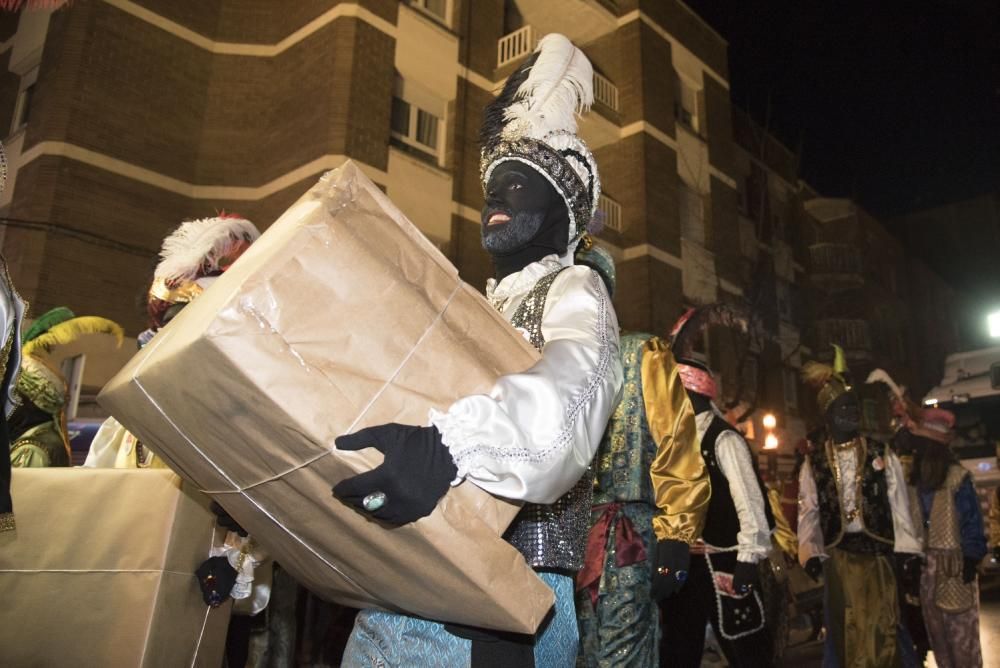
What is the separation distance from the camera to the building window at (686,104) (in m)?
19.4

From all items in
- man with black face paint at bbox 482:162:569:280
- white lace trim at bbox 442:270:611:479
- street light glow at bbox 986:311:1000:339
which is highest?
street light glow at bbox 986:311:1000:339

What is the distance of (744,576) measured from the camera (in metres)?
4.32

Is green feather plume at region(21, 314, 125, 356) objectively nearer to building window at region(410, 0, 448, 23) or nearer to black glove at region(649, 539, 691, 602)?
black glove at region(649, 539, 691, 602)

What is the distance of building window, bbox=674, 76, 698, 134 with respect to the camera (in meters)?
19.4

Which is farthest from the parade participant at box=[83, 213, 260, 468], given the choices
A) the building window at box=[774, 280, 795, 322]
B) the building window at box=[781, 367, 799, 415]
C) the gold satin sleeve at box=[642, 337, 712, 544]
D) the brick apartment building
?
the building window at box=[774, 280, 795, 322]

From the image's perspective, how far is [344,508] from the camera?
4.87 ft

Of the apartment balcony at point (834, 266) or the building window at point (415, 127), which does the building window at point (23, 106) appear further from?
the apartment balcony at point (834, 266)

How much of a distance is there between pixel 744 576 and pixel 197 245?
11.3ft

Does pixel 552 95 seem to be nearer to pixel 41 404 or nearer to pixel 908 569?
pixel 41 404

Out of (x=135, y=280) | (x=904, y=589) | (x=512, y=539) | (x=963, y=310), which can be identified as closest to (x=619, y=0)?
(x=135, y=280)

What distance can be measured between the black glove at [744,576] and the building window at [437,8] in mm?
12986

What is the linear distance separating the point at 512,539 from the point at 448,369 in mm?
671

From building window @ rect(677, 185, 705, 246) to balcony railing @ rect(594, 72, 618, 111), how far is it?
115 inches

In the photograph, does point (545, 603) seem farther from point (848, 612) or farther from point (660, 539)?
point (848, 612)
